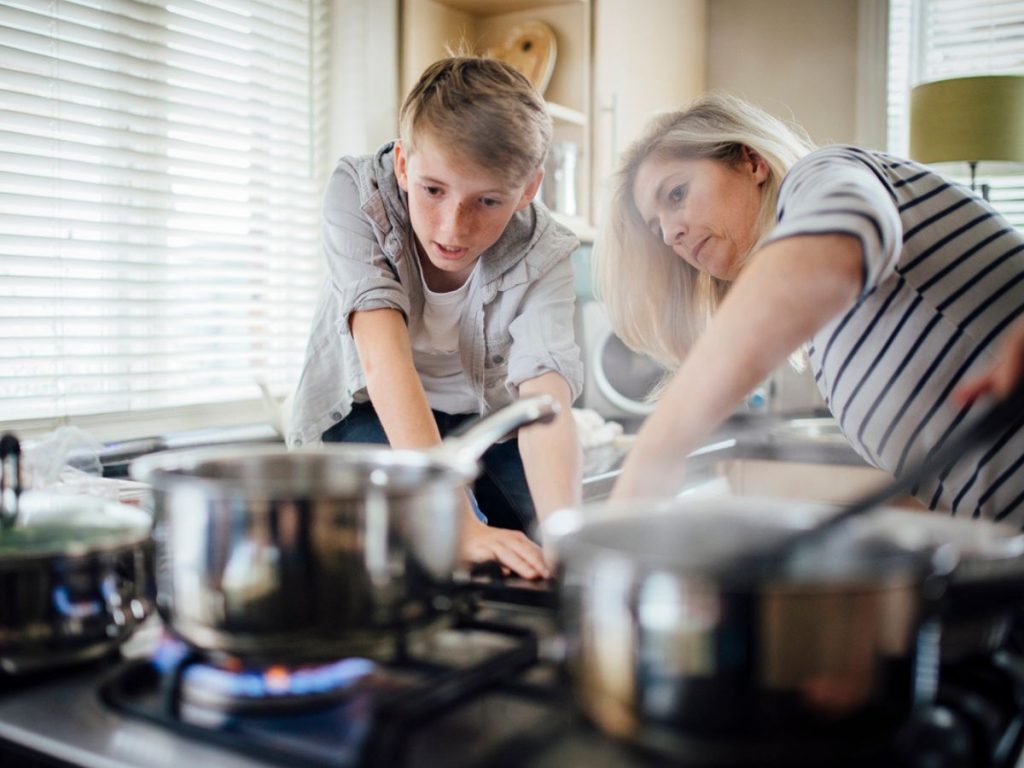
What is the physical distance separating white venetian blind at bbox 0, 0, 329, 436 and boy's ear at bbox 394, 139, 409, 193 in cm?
84

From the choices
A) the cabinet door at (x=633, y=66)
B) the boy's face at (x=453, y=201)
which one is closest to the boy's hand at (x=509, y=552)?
the boy's face at (x=453, y=201)

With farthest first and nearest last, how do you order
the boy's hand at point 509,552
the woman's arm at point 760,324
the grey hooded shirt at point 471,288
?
the grey hooded shirt at point 471,288 < the boy's hand at point 509,552 < the woman's arm at point 760,324

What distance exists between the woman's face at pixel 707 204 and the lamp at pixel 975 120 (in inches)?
59.5

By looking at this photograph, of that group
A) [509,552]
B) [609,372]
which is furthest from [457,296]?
[609,372]

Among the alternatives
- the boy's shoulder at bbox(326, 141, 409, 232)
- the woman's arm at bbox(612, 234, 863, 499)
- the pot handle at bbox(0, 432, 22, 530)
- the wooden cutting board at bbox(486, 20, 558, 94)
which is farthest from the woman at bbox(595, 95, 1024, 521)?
the wooden cutting board at bbox(486, 20, 558, 94)

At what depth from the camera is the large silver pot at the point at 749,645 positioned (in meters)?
0.42

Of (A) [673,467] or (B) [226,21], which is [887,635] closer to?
(A) [673,467]

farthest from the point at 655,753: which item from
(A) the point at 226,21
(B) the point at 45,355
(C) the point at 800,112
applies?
(C) the point at 800,112

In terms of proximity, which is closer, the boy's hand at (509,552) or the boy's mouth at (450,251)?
the boy's hand at (509,552)

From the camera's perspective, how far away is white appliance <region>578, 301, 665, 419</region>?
258 centimetres

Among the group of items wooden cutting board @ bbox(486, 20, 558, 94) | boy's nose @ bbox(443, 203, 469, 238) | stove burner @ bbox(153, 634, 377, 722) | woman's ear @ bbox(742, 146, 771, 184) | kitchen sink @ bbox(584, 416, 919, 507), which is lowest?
kitchen sink @ bbox(584, 416, 919, 507)

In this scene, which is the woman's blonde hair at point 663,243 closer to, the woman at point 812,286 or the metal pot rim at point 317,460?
the woman at point 812,286

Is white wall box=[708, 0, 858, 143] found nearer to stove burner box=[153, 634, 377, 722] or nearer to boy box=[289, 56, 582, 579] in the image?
boy box=[289, 56, 582, 579]

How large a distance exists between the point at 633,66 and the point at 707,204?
167 cm
